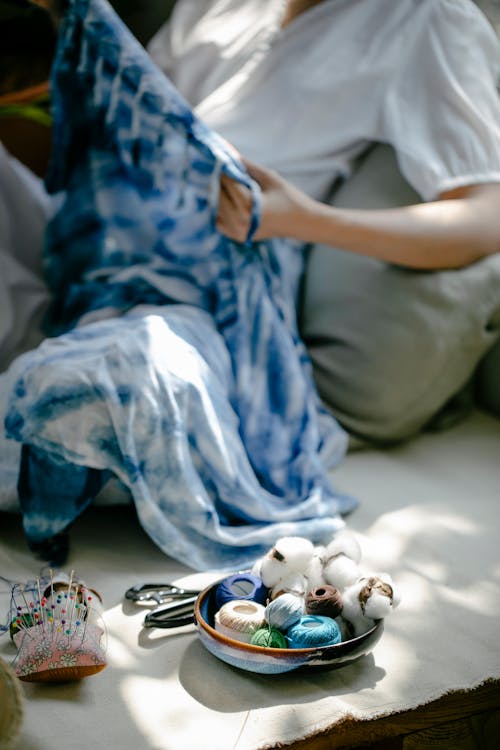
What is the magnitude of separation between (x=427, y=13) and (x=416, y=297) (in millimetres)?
465

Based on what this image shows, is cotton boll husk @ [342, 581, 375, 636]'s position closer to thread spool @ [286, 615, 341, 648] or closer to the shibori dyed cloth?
thread spool @ [286, 615, 341, 648]

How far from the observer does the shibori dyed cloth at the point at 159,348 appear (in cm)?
112

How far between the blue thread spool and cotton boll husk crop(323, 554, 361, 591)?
0.24 ft

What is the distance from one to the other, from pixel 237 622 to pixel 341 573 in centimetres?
13

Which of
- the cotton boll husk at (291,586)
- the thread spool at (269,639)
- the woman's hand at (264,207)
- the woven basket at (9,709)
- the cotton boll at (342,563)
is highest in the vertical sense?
the woven basket at (9,709)

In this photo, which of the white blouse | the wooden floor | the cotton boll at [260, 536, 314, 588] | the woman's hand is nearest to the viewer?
the wooden floor

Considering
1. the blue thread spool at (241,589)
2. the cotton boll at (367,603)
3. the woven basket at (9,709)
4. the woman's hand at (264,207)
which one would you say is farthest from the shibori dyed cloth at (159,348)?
the woven basket at (9,709)

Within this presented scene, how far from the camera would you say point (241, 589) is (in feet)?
3.26

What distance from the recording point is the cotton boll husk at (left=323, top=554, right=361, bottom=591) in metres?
0.97

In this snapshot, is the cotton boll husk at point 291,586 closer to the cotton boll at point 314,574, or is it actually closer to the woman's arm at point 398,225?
the cotton boll at point 314,574

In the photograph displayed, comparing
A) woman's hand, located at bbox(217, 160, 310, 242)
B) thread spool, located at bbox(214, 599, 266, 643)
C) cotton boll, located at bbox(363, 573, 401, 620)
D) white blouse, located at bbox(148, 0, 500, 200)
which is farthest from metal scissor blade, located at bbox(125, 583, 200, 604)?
white blouse, located at bbox(148, 0, 500, 200)

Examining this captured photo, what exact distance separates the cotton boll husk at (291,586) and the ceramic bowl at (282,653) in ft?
0.26

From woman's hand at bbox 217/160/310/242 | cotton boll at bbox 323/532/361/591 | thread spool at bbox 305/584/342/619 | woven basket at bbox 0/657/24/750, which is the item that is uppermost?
woven basket at bbox 0/657/24/750

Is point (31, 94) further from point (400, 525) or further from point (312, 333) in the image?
point (400, 525)
